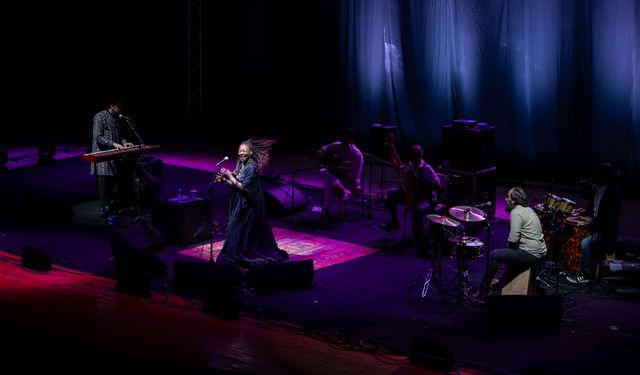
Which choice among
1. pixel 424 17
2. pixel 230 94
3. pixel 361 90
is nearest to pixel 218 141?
pixel 230 94

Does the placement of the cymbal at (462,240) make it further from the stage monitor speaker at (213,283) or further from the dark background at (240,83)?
the dark background at (240,83)

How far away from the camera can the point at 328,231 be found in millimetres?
12820

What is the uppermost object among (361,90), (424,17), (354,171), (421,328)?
(424,17)

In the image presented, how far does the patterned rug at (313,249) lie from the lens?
11.6 meters

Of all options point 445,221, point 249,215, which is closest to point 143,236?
point 249,215

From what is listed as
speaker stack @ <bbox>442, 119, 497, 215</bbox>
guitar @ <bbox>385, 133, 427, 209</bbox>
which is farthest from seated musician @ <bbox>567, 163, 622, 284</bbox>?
speaker stack @ <bbox>442, 119, 497, 215</bbox>

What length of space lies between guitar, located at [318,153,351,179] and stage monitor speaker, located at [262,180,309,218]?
60 cm

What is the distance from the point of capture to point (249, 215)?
10891 millimetres

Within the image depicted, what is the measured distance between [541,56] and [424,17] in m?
2.36

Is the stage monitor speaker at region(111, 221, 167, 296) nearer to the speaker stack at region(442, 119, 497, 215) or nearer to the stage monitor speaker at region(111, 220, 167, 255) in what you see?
the stage monitor speaker at region(111, 220, 167, 255)

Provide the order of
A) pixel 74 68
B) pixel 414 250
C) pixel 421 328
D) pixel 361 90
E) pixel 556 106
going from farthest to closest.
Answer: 1. pixel 74 68
2. pixel 361 90
3. pixel 556 106
4. pixel 414 250
5. pixel 421 328

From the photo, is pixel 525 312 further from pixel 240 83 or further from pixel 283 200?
pixel 240 83

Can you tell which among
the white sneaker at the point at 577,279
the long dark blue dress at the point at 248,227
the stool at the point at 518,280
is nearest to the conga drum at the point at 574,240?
the white sneaker at the point at 577,279

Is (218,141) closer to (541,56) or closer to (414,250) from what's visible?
(541,56)
